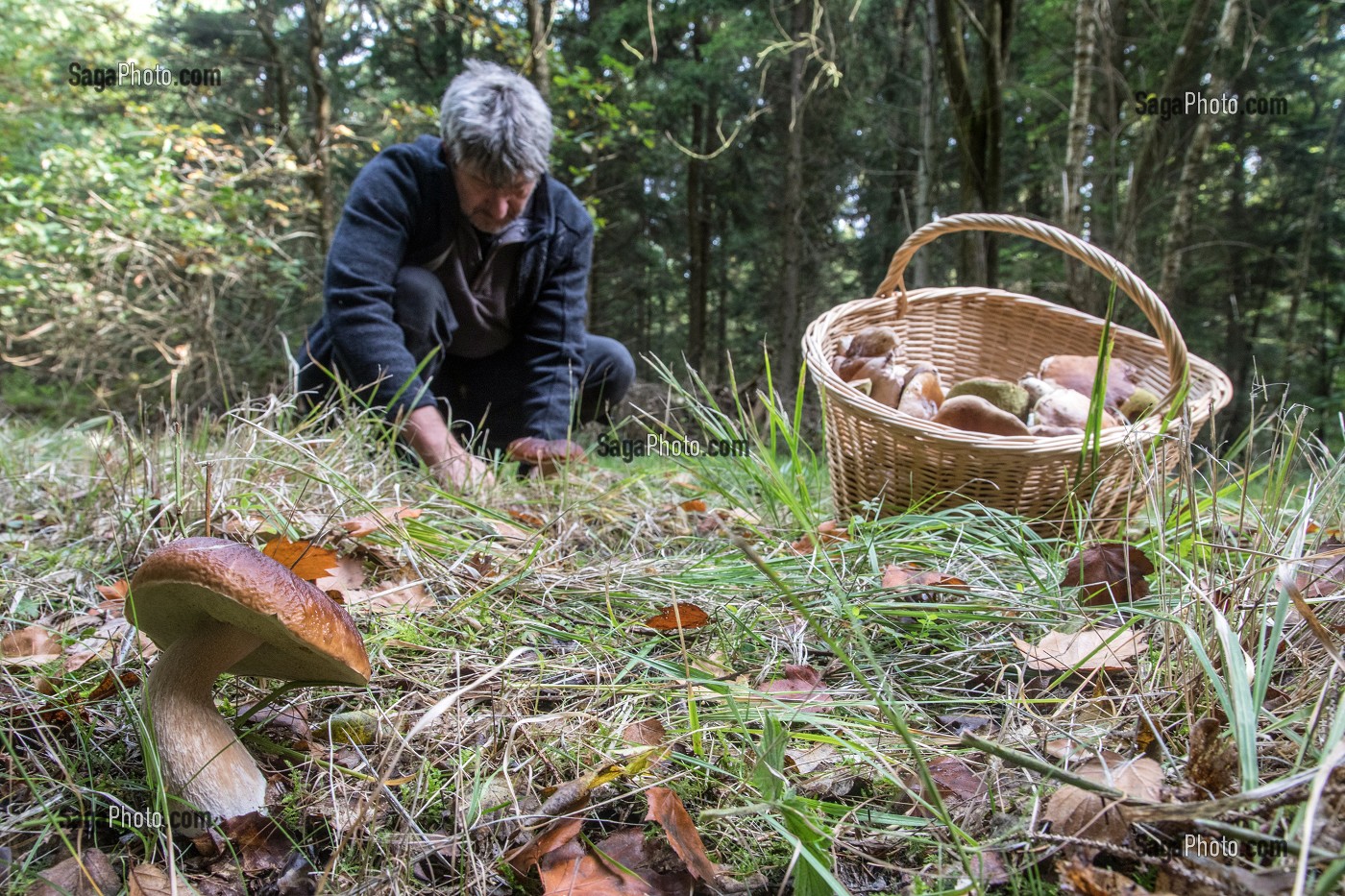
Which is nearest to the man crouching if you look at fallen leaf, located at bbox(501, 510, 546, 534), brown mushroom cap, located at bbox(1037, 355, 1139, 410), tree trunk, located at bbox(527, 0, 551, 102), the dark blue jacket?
the dark blue jacket

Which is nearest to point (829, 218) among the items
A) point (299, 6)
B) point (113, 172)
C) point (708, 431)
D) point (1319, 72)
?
point (1319, 72)

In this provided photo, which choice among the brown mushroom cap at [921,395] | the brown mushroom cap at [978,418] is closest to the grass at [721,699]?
the brown mushroom cap at [978,418]

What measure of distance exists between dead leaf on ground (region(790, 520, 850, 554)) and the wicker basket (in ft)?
0.29

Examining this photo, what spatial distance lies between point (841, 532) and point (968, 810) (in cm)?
92

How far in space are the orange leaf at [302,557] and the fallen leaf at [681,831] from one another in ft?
2.04

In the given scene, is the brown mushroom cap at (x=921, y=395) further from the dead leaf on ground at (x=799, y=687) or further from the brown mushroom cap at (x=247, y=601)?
the brown mushroom cap at (x=247, y=601)

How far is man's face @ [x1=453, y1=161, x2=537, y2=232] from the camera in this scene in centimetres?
262

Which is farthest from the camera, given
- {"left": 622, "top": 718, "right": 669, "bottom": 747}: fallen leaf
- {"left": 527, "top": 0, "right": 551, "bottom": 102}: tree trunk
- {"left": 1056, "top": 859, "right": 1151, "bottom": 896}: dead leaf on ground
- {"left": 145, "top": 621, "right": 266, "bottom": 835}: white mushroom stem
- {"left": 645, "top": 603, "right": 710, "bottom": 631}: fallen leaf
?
→ {"left": 527, "top": 0, "right": 551, "bottom": 102}: tree trunk

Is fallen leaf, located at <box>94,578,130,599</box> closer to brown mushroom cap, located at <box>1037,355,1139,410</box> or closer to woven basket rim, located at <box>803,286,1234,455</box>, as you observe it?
woven basket rim, located at <box>803,286,1234,455</box>

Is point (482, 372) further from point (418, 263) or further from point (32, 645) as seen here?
point (32, 645)

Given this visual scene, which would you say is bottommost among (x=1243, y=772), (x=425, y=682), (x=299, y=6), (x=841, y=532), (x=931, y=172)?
(x=841, y=532)

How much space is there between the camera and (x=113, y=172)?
538cm

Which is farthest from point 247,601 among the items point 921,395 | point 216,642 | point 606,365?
point 606,365

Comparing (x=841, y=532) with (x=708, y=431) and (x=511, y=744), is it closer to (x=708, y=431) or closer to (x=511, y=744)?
(x=708, y=431)
